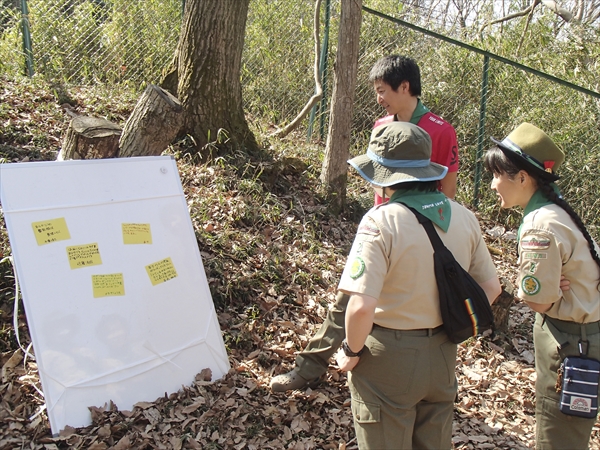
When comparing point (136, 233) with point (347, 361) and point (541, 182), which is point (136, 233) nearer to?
point (347, 361)

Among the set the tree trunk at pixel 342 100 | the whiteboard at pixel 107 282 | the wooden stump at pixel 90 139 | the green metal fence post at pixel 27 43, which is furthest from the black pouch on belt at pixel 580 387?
the green metal fence post at pixel 27 43

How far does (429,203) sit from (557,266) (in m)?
0.75

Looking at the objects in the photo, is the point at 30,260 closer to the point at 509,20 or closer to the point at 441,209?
the point at 441,209

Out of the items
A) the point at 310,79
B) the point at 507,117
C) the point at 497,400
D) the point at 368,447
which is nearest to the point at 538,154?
the point at 368,447

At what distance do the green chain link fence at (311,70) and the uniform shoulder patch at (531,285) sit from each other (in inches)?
189

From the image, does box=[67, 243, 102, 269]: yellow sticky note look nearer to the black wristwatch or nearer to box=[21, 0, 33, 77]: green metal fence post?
the black wristwatch

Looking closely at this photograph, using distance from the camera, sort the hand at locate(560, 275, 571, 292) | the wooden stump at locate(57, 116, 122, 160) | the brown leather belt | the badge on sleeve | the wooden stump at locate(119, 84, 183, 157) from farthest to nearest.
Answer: the wooden stump at locate(119, 84, 183, 157), the wooden stump at locate(57, 116, 122, 160), the hand at locate(560, 275, 571, 292), the brown leather belt, the badge on sleeve

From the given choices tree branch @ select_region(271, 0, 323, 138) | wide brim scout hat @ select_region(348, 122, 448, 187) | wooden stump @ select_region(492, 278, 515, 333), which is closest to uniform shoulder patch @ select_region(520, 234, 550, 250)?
wide brim scout hat @ select_region(348, 122, 448, 187)

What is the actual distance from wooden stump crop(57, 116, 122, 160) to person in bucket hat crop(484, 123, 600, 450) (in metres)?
2.68

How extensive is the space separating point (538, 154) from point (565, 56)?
6.48 meters

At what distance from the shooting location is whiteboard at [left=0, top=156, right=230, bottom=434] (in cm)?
299

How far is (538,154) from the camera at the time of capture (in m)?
2.68

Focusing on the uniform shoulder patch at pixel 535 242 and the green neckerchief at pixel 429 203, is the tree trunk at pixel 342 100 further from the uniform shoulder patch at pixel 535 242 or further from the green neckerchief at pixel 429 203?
the green neckerchief at pixel 429 203

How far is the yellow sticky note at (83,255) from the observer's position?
124 inches
